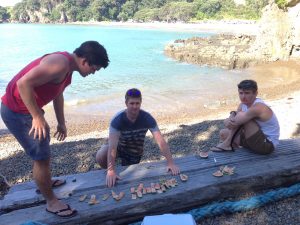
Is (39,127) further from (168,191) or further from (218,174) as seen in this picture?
(218,174)

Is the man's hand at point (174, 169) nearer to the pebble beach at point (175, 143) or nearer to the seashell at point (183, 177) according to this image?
the seashell at point (183, 177)

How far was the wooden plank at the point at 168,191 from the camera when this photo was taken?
3.48 metres

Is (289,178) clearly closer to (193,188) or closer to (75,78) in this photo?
(193,188)

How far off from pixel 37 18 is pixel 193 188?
159 m

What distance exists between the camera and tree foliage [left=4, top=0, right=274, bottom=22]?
324 feet

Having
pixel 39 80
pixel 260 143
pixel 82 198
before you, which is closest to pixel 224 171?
pixel 260 143

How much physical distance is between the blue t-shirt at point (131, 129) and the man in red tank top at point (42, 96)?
1.01 metres

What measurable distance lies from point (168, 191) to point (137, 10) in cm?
12982

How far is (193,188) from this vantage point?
3.84 meters

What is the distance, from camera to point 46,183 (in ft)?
11.3

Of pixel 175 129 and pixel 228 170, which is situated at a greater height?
pixel 228 170

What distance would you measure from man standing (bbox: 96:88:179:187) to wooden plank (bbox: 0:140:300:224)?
0.18m

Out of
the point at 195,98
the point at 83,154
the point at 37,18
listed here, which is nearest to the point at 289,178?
the point at 83,154

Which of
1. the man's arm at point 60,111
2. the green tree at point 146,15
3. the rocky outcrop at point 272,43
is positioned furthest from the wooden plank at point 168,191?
the green tree at point 146,15
